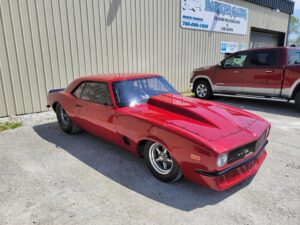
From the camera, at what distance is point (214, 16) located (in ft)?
36.5

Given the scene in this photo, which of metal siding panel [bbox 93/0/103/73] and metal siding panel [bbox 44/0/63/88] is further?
metal siding panel [bbox 93/0/103/73]

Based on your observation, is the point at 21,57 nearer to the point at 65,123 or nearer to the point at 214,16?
the point at 65,123

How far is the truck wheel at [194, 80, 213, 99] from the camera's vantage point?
877 centimetres

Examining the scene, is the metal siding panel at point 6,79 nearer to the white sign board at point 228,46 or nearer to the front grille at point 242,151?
the front grille at point 242,151

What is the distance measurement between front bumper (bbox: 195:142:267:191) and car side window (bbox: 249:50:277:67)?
5146 mm

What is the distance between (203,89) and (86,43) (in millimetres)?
4517

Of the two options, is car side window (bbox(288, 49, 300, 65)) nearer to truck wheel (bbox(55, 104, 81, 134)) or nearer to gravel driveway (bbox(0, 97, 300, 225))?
gravel driveway (bbox(0, 97, 300, 225))

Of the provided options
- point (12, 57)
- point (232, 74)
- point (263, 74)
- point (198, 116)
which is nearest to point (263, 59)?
point (263, 74)

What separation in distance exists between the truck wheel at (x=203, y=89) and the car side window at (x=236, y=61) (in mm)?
979

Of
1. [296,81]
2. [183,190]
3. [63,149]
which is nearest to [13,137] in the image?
[63,149]

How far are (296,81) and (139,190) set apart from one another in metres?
5.88

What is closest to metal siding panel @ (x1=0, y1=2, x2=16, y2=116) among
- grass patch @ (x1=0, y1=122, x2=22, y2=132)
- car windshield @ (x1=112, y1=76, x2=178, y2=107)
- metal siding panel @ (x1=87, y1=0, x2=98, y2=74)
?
grass patch @ (x1=0, y1=122, x2=22, y2=132)

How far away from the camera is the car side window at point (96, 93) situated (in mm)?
3873

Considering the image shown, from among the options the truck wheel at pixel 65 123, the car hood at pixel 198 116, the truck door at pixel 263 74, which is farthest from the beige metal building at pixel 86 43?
the car hood at pixel 198 116
